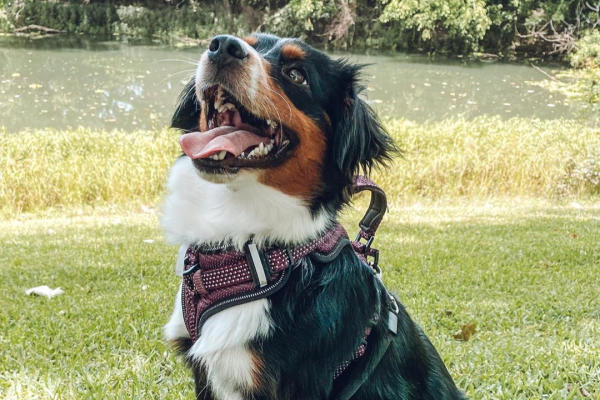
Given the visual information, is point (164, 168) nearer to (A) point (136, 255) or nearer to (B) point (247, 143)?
(A) point (136, 255)

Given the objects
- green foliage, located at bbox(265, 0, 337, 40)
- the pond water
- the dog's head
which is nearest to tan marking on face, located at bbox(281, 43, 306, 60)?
the dog's head


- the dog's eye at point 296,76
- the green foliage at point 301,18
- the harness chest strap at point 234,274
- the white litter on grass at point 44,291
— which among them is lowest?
the white litter on grass at point 44,291

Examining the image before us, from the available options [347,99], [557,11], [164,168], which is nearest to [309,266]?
[347,99]

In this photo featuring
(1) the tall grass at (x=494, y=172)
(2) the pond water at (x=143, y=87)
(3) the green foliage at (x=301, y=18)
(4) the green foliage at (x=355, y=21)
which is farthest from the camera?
(4) the green foliage at (x=355, y=21)

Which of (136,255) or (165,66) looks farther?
(165,66)

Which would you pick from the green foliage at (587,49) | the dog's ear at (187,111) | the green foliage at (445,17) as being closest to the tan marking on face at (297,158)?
the dog's ear at (187,111)

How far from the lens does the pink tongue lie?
1.86m

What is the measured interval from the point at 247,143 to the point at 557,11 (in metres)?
30.9

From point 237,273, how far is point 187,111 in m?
0.82

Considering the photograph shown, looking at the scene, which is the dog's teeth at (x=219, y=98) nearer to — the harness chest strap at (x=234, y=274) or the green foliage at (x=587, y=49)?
the harness chest strap at (x=234, y=274)

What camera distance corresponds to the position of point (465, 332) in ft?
11.7

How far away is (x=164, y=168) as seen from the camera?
8.37m

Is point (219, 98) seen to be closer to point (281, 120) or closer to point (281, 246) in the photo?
point (281, 120)

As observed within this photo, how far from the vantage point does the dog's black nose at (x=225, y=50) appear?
191cm
